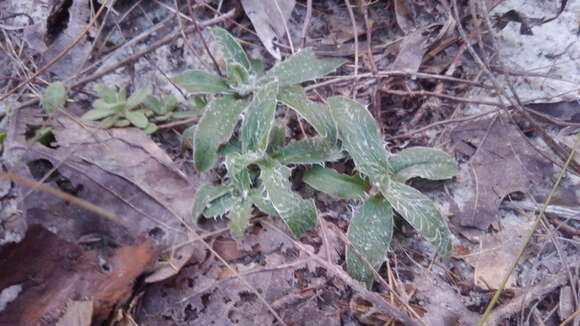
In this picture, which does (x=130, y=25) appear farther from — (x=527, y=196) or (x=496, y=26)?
(x=527, y=196)

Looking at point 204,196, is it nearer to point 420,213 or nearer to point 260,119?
point 260,119

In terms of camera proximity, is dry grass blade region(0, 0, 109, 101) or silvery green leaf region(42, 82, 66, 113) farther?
dry grass blade region(0, 0, 109, 101)

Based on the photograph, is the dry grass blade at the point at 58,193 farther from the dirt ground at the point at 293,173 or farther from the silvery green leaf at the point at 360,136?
the silvery green leaf at the point at 360,136

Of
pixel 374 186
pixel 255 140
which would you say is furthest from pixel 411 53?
pixel 255 140

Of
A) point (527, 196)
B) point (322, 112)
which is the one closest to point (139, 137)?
point (322, 112)

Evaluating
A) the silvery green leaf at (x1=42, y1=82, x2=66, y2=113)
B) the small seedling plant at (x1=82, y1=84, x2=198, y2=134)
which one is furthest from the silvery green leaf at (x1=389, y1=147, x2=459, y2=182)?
the silvery green leaf at (x1=42, y1=82, x2=66, y2=113)

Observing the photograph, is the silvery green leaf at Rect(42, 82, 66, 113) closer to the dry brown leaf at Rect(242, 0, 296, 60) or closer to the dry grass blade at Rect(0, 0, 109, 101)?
the dry grass blade at Rect(0, 0, 109, 101)
